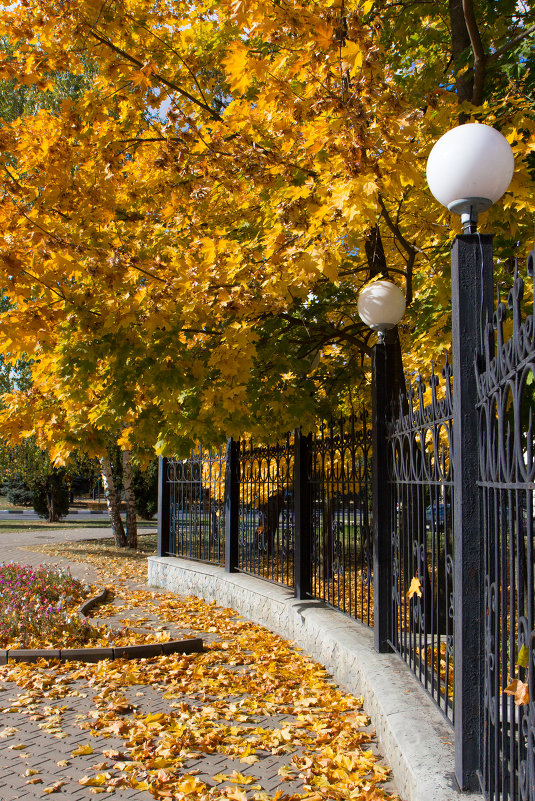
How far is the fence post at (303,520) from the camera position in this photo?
23.6 feet

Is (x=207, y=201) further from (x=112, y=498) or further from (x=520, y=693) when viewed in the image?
(x=112, y=498)

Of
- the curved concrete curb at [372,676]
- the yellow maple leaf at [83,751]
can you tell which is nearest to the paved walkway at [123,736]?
the yellow maple leaf at [83,751]

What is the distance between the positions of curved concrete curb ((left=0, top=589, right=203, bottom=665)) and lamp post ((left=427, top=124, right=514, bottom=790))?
397 cm

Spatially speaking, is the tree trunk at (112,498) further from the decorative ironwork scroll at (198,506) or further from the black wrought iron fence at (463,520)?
the black wrought iron fence at (463,520)

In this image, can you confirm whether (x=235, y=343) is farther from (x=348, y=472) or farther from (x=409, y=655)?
(x=409, y=655)

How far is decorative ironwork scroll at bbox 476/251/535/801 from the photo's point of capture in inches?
77.0

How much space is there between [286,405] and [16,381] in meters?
17.3

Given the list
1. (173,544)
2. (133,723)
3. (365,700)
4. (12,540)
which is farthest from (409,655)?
(12,540)

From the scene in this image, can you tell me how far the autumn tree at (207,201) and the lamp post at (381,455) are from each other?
368 mm

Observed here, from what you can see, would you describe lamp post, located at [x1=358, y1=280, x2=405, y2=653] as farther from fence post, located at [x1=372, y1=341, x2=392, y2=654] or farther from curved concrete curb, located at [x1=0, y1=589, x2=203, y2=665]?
curved concrete curb, located at [x1=0, y1=589, x2=203, y2=665]

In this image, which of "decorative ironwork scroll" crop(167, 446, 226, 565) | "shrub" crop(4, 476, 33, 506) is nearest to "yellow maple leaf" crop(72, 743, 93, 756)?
"decorative ironwork scroll" crop(167, 446, 226, 565)

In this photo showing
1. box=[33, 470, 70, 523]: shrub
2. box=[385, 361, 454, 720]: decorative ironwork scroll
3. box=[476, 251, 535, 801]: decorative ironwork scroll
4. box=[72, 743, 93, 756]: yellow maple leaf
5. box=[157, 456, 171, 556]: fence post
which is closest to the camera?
box=[476, 251, 535, 801]: decorative ironwork scroll

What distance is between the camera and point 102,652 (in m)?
6.13

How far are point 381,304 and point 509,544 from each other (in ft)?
10.4
